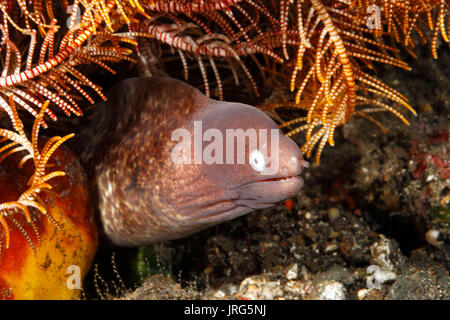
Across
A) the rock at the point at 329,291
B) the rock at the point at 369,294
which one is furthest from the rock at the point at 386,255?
the rock at the point at 329,291

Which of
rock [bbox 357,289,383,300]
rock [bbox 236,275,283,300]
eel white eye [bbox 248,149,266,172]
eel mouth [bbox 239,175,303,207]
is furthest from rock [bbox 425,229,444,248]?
eel white eye [bbox 248,149,266,172]

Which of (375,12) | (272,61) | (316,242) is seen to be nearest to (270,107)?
(272,61)

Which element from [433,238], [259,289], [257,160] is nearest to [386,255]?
[433,238]

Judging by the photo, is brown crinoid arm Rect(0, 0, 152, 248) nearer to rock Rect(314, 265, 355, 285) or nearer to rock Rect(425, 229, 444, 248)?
rock Rect(314, 265, 355, 285)

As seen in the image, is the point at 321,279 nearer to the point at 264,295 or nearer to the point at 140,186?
the point at 264,295

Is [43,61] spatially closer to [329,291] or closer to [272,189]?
[272,189]

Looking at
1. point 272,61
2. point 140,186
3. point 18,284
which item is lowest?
point 18,284

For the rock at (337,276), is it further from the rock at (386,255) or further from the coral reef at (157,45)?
the coral reef at (157,45)
